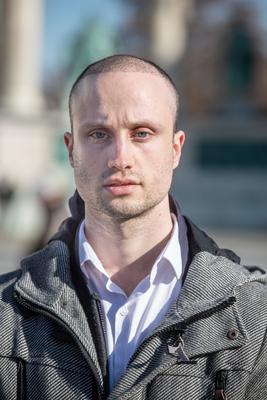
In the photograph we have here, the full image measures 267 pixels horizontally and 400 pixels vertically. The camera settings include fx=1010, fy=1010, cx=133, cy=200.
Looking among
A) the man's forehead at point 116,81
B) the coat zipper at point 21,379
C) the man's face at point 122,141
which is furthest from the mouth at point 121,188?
the coat zipper at point 21,379

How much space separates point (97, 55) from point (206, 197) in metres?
7.53

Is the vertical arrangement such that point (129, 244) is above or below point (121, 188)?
below

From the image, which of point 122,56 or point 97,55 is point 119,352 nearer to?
point 122,56

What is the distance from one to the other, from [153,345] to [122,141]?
1.71ft

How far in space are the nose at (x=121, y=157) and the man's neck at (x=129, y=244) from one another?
152mm

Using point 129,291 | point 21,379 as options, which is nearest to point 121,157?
point 129,291

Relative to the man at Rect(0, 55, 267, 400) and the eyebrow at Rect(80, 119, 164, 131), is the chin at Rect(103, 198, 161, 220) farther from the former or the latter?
the eyebrow at Rect(80, 119, 164, 131)

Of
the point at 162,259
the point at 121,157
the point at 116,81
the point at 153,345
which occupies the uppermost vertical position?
the point at 116,81

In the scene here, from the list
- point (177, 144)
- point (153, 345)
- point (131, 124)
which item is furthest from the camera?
point (177, 144)

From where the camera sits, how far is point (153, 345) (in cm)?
245

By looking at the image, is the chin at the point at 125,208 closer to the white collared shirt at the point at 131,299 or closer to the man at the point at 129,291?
the man at the point at 129,291

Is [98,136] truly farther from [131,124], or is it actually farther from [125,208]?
[125,208]

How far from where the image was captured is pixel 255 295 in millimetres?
2576

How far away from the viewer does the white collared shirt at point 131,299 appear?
8.32 ft
